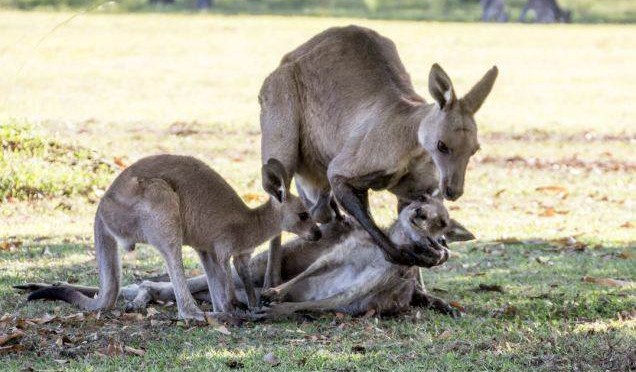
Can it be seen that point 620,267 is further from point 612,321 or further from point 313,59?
point 313,59

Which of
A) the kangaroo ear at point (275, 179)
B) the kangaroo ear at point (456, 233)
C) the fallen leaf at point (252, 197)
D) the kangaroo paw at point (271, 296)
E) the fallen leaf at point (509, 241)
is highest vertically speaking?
the kangaroo ear at point (275, 179)

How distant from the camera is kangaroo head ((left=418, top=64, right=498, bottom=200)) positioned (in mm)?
6410

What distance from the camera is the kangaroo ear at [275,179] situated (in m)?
6.81

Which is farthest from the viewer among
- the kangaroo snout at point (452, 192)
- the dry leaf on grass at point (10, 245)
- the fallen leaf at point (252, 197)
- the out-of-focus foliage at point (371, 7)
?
the out-of-focus foliage at point (371, 7)

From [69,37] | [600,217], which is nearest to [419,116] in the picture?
[600,217]

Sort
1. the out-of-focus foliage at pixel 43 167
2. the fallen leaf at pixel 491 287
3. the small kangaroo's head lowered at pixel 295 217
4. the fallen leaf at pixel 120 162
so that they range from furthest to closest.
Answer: the fallen leaf at pixel 120 162 → the out-of-focus foliage at pixel 43 167 → the fallen leaf at pixel 491 287 → the small kangaroo's head lowered at pixel 295 217

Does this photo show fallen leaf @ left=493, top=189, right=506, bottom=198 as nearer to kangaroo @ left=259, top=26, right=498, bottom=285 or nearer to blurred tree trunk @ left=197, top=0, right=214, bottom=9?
kangaroo @ left=259, top=26, right=498, bottom=285

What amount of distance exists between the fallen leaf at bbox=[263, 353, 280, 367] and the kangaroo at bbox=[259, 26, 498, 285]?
3.91 ft

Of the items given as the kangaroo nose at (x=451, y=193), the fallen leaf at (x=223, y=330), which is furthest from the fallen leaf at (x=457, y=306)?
the fallen leaf at (x=223, y=330)

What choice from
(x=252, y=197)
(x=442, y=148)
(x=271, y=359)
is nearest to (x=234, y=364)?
(x=271, y=359)

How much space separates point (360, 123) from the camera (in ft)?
23.5

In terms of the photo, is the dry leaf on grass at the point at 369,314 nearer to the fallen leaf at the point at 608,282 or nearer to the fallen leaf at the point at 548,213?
the fallen leaf at the point at 608,282

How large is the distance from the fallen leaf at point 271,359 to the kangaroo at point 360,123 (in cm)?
119

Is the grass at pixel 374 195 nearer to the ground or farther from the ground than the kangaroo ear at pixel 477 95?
nearer to the ground
